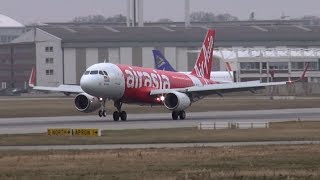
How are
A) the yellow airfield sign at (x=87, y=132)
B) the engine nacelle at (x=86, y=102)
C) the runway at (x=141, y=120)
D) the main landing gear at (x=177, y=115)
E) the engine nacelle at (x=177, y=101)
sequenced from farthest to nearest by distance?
the engine nacelle at (x=86, y=102) < the main landing gear at (x=177, y=115) < the engine nacelle at (x=177, y=101) < the runway at (x=141, y=120) < the yellow airfield sign at (x=87, y=132)

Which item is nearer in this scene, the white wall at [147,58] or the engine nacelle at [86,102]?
the engine nacelle at [86,102]

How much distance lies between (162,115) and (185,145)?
37.5 meters

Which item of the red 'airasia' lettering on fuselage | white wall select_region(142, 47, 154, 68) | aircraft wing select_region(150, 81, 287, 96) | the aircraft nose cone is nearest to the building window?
white wall select_region(142, 47, 154, 68)

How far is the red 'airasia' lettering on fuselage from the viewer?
269 feet

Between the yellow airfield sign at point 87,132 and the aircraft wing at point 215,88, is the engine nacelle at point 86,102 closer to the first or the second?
the aircraft wing at point 215,88

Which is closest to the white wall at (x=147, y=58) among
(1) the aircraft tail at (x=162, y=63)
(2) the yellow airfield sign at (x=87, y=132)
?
(1) the aircraft tail at (x=162, y=63)

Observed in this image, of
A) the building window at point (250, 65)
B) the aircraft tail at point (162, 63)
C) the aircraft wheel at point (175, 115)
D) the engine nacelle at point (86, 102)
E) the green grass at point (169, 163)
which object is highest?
the aircraft tail at point (162, 63)

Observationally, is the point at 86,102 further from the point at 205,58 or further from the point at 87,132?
the point at 87,132

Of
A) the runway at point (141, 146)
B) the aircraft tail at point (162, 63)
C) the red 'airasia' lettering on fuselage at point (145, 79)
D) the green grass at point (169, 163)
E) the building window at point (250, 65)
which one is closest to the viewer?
the green grass at point (169, 163)

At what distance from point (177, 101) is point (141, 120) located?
3.07 m

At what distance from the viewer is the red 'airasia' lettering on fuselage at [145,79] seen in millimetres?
82125

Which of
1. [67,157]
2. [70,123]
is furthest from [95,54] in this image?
[67,157]

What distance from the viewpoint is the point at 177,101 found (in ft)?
269

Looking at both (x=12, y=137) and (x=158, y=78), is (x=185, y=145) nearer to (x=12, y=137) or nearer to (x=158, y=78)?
(x=12, y=137)
